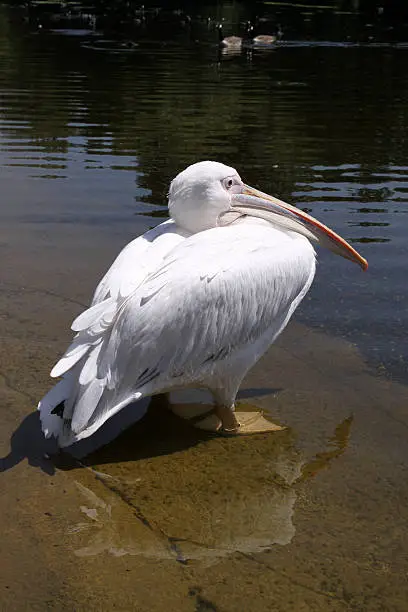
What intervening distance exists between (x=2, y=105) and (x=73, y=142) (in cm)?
273

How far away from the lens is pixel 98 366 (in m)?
3.07

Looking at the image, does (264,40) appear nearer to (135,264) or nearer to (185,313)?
(135,264)

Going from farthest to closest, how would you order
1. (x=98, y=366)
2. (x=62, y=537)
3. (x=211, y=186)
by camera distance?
(x=211, y=186) → (x=98, y=366) → (x=62, y=537)

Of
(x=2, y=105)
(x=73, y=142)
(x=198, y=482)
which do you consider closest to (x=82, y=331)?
(x=198, y=482)

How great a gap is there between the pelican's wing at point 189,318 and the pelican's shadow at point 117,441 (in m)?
0.23

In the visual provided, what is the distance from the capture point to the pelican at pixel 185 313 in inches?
121

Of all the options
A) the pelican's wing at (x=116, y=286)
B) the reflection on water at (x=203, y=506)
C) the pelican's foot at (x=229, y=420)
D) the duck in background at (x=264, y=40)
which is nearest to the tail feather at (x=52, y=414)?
the pelican's wing at (x=116, y=286)

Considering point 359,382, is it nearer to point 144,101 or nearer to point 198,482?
point 198,482

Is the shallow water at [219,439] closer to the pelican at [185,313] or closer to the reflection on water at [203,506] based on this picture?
the reflection on water at [203,506]

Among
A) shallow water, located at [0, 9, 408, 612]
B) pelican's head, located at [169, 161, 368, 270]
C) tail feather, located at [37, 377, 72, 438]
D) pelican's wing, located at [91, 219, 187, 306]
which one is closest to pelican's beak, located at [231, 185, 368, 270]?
pelican's head, located at [169, 161, 368, 270]

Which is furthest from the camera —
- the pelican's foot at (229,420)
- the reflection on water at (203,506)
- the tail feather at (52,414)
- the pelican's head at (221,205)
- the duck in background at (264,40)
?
the duck in background at (264,40)

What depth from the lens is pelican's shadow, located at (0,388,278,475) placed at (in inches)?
125

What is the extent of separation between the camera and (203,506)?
9.69ft

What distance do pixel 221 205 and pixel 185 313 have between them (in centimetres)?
73
